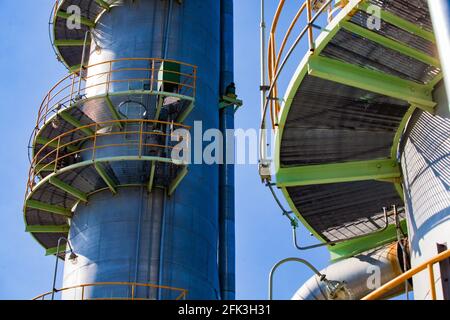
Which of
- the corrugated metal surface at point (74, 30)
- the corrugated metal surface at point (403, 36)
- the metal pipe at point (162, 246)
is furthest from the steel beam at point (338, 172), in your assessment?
the corrugated metal surface at point (74, 30)

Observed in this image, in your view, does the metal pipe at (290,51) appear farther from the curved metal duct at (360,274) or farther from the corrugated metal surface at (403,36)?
the curved metal duct at (360,274)

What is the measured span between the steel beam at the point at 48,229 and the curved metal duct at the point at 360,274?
663 centimetres

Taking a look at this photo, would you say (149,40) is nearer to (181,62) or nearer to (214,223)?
(181,62)

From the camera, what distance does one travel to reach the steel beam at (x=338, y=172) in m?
15.5

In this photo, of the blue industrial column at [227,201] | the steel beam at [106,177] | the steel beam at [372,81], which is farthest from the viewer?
the blue industrial column at [227,201]

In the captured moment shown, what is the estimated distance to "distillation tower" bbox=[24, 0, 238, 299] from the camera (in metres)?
18.7

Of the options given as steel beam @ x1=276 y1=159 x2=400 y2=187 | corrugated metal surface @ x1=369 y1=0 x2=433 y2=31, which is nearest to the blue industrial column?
steel beam @ x1=276 y1=159 x2=400 y2=187

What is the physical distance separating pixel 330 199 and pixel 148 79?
19.5 ft

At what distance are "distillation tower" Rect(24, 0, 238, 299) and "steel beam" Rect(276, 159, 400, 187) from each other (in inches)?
161

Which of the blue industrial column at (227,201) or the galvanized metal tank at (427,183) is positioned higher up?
the blue industrial column at (227,201)

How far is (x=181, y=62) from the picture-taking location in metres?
21.3

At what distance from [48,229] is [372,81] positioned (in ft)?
36.3

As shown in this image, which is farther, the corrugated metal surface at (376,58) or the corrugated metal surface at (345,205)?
the corrugated metal surface at (345,205)
